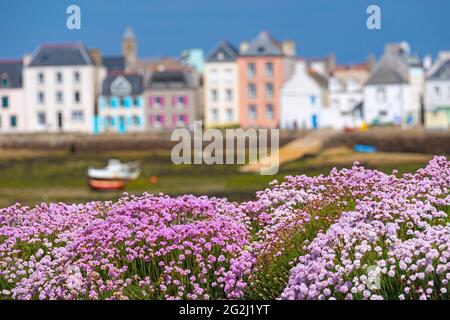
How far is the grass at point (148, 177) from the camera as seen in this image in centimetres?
4247

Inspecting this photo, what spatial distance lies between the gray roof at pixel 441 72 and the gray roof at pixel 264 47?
12304 mm

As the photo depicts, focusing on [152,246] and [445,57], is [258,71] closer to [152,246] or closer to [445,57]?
[445,57]

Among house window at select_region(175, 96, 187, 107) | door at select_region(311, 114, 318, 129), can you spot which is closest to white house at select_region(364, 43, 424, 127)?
door at select_region(311, 114, 318, 129)

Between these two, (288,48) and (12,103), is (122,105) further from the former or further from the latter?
(288,48)

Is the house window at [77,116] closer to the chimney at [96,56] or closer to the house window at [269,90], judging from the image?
the chimney at [96,56]

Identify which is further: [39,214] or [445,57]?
[445,57]

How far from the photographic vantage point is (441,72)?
77.9 meters

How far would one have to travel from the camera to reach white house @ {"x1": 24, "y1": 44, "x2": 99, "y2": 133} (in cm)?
8256

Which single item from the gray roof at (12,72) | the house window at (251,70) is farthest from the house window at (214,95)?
the gray roof at (12,72)

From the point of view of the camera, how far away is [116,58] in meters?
87.1

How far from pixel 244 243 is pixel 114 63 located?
7920 cm

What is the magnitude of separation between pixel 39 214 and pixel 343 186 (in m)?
3.22

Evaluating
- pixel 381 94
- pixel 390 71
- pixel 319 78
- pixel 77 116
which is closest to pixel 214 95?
pixel 319 78

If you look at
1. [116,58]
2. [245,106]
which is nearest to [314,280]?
[245,106]
